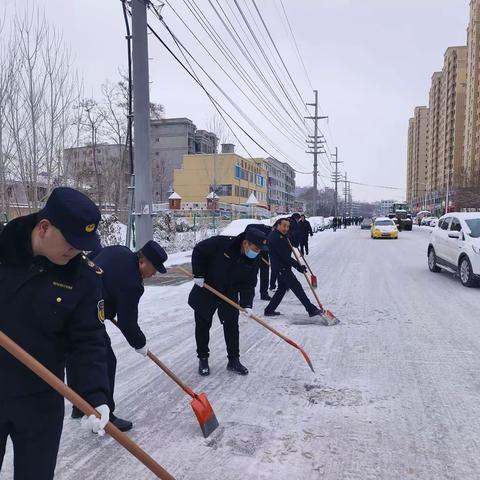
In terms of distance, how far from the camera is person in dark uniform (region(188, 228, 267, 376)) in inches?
181

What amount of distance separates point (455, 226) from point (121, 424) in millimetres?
9836

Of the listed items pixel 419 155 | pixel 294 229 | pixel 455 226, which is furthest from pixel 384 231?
pixel 419 155

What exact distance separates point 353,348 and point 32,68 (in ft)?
35.0

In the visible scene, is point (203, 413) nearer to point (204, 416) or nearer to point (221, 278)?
point (204, 416)

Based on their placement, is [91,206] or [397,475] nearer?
[91,206]

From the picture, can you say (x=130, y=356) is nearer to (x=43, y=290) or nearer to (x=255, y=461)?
(x=255, y=461)

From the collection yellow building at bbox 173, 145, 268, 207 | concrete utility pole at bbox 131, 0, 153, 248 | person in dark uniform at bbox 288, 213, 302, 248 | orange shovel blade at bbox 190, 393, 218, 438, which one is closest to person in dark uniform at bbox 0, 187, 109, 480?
orange shovel blade at bbox 190, 393, 218, 438

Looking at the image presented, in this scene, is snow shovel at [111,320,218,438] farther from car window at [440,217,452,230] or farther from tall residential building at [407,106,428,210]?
tall residential building at [407,106,428,210]

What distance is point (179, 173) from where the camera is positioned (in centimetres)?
6456

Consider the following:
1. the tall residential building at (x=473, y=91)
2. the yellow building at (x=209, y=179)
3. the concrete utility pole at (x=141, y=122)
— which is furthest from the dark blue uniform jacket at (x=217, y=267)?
the tall residential building at (x=473, y=91)

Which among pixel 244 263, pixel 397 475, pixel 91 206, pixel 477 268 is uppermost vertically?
pixel 91 206

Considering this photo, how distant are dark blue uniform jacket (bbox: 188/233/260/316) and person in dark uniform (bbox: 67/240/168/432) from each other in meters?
1.39

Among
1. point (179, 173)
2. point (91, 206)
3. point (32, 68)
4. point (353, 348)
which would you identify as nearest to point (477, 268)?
point (353, 348)

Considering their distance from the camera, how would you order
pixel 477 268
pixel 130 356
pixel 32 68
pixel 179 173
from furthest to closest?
pixel 179 173 → pixel 32 68 → pixel 477 268 → pixel 130 356
